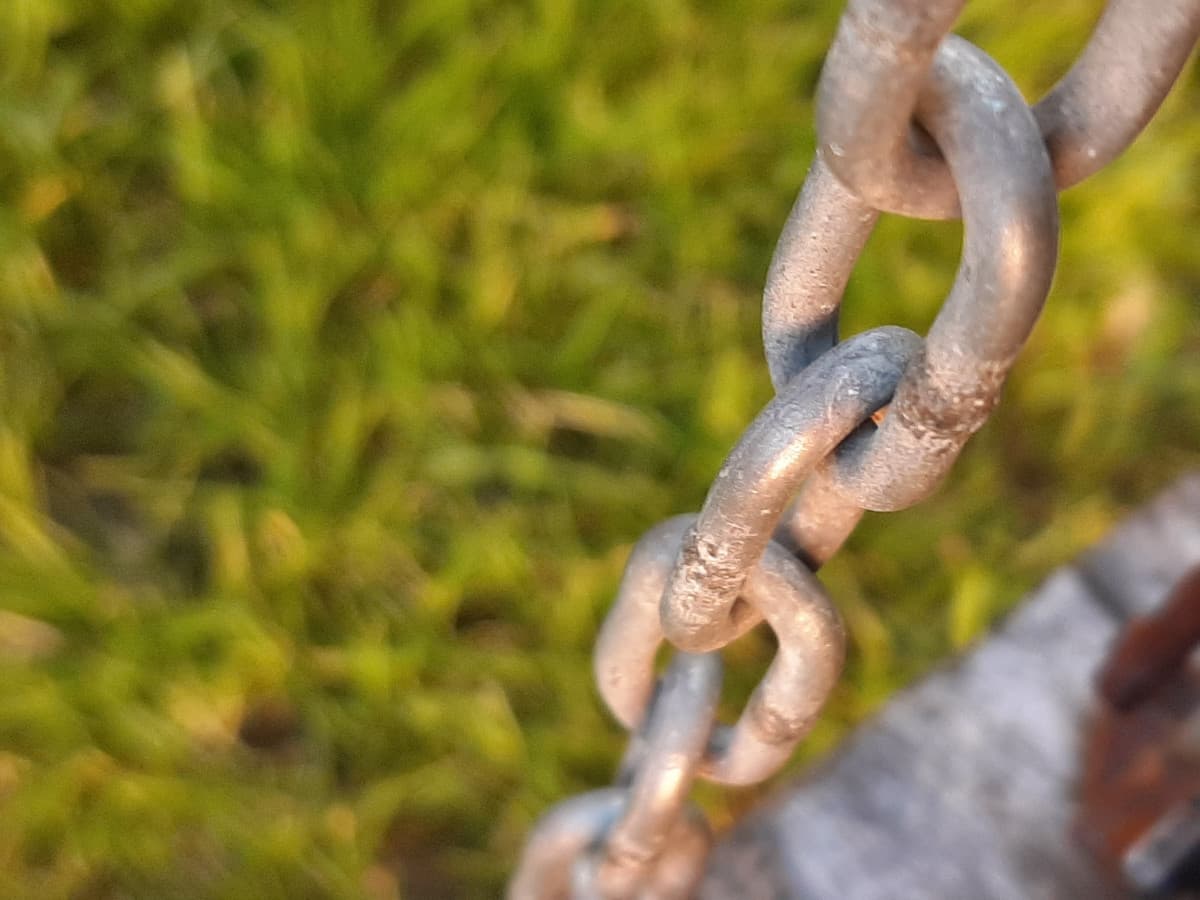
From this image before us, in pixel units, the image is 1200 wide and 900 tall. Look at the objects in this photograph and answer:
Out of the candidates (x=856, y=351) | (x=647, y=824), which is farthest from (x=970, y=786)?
(x=856, y=351)

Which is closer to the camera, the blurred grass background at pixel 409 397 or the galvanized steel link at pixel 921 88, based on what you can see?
the galvanized steel link at pixel 921 88

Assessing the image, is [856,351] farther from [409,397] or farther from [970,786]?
[409,397]

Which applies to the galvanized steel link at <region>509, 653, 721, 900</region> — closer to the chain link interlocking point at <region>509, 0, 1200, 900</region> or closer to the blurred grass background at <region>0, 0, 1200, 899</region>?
the chain link interlocking point at <region>509, 0, 1200, 900</region>

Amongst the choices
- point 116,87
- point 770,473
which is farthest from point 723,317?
point 770,473

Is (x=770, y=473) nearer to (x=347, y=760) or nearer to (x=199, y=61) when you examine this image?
(x=347, y=760)

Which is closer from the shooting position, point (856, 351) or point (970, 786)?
point (856, 351)

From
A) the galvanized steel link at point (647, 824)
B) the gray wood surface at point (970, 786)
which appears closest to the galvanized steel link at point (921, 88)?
the galvanized steel link at point (647, 824)

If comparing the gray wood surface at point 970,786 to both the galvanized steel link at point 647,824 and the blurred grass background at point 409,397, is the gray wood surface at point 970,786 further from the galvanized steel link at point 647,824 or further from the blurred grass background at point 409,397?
the galvanized steel link at point 647,824
